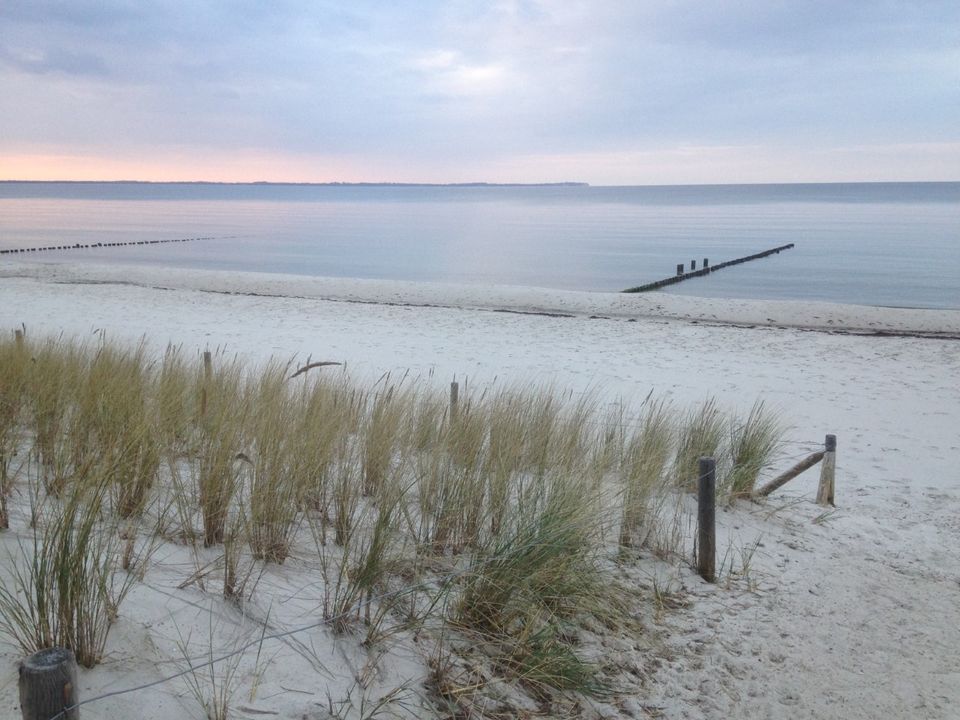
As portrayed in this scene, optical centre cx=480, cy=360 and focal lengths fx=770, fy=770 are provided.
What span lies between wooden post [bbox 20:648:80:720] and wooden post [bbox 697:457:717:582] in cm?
347

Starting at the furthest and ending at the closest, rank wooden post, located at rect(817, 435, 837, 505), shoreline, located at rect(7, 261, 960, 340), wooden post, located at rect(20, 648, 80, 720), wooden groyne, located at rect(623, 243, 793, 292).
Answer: wooden groyne, located at rect(623, 243, 793, 292)
shoreline, located at rect(7, 261, 960, 340)
wooden post, located at rect(817, 435, 837, 505)
wooden post, located at rect(20, 648, 80, 720)

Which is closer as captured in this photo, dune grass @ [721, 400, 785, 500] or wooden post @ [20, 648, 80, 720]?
wooden post @ [20, 648, 80, 720]

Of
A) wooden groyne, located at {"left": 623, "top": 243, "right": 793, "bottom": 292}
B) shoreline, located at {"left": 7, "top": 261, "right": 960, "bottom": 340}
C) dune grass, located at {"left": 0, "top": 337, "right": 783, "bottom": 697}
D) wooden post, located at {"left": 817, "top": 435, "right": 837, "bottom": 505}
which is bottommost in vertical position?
wooden post, located at {"left": 817, "top": 435, "right": 837, "bottom": 505}

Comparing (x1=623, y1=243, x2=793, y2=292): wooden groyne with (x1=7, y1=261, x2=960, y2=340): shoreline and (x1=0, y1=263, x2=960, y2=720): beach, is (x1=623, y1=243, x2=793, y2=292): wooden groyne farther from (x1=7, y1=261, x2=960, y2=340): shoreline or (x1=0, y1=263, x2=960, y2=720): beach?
(x1=0, y1=263, x2=960, y2=720): beach

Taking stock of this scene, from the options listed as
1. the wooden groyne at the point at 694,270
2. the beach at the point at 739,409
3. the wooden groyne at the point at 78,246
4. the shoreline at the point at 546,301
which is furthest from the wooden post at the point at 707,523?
the wooden groyne at the point at 78,246

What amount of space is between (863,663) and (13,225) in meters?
66.4

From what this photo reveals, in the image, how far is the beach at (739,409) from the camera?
3432 millimetres

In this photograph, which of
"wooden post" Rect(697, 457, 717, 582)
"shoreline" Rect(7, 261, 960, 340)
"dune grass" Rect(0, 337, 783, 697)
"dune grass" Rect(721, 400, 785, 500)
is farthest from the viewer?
"shoreline" Rect(7, 261, 960, 340)

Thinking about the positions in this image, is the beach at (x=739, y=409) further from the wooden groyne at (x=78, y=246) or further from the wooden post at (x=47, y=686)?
the wooden groyne at (x=78, y=246)

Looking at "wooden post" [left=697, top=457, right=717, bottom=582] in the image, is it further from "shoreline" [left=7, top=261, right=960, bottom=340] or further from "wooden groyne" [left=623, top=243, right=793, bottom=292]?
"wooden groyne" [left=623, top=243, right=793, bottom=292]

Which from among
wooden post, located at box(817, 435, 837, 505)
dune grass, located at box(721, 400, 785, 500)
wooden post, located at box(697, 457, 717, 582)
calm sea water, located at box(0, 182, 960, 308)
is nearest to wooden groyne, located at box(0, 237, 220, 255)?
calm sea water, located at box(0, 182, 960, 308)

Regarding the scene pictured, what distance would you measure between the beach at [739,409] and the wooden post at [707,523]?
90 millimetres

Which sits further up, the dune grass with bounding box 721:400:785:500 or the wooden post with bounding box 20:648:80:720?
the wooden post with bounding box 20:648:80:720

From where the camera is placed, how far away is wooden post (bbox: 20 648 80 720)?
198 centimetres
